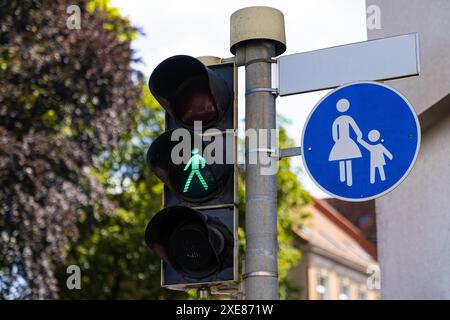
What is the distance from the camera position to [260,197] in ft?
13.3

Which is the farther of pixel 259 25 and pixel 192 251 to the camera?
pixel 259 25

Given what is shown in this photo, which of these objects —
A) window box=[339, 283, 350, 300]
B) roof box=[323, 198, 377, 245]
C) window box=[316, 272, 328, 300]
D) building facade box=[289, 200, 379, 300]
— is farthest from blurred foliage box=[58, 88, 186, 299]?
roof box=[323, 198, 377, 245]

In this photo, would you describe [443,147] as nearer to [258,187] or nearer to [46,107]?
[258,187]

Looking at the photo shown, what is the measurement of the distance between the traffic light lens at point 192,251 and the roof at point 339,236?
3944 centimetres

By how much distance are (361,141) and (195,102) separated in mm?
837

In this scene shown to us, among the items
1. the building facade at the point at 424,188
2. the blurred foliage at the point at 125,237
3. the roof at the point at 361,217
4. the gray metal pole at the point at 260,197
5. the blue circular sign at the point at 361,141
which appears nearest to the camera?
the gray metal pole at the point at 260,197

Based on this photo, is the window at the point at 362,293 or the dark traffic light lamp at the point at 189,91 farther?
the window at the point at 362,293

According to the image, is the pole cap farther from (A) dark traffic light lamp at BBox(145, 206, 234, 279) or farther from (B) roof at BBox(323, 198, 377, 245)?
(B) roof at BBox(323, 198, 377, 245)

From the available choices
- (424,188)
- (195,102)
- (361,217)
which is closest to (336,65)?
(195,102)

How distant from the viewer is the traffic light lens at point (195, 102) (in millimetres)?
4332

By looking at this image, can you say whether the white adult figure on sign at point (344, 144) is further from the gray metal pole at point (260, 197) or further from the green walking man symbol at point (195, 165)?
the green walking man symbol at point (195, 165)

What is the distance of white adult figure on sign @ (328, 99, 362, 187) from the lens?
4211 millimetres

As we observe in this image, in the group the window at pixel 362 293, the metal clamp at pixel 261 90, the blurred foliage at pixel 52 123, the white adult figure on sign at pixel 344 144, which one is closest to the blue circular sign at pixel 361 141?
the white adult figure on sign at pixel 344 144

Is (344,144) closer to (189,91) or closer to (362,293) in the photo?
(189,91)
